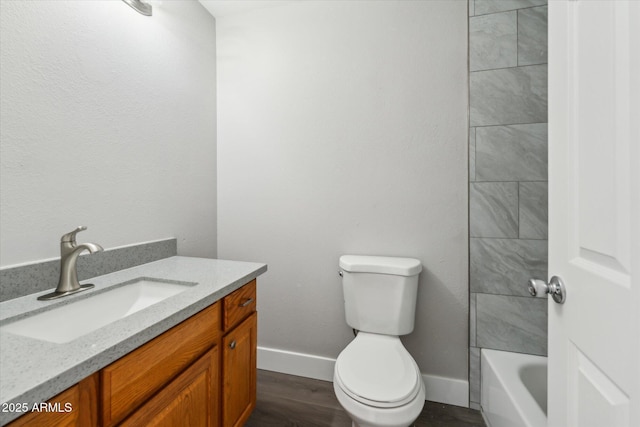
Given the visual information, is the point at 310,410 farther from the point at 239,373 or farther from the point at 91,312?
the point at 91,312

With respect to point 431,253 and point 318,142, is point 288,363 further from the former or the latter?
point 318,142

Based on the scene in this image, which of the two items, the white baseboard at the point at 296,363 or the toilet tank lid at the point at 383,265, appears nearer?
the toilet tank lid at the point at 383,265

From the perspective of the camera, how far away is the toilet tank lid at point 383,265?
4.87 ft

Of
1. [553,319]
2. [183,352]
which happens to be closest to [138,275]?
[183,352]

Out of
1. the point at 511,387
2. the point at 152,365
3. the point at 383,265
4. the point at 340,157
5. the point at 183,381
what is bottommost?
the point at 511,387

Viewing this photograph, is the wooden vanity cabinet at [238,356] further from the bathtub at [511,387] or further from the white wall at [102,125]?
the bathtub at [511,387]

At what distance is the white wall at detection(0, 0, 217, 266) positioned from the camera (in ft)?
3.08

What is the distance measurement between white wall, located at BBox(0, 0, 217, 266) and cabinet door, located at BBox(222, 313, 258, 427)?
70cm

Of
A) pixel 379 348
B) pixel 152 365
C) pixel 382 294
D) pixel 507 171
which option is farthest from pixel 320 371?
pixel 507 171

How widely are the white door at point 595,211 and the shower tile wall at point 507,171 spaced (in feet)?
2.64

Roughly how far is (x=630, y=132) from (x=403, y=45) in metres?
1.44

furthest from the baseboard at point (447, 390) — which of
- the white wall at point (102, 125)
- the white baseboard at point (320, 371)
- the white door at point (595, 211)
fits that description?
the white wall at point (102, 125)

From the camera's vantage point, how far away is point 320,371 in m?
1.80

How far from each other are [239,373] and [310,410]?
1.99 ft
